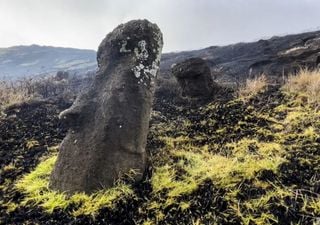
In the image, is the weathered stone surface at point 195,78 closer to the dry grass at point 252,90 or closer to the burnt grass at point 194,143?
the burnt grass at point 194,143

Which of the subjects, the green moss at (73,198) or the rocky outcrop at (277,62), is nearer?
the green moss at (73,198)

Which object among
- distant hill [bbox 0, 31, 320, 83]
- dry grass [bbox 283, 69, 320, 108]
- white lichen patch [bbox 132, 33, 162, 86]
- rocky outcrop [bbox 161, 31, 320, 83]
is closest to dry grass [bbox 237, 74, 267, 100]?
dry grass [bbox 283, 69, 320, 108]

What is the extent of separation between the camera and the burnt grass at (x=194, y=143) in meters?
4.29

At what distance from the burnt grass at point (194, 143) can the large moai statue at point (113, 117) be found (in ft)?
1.29

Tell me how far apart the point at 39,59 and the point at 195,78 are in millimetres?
54741

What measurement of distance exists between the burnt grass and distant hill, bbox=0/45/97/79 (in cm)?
4103

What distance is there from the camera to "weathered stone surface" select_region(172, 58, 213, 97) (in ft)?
31.9

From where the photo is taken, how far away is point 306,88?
26.1ft

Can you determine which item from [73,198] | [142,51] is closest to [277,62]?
[142,51]

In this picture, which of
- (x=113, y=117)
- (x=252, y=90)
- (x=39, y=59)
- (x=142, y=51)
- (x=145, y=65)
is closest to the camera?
(x=113, y=117)

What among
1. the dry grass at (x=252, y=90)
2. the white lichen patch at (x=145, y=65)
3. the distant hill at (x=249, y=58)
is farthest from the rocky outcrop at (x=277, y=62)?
the white lichen patch at (x=145, y=65)

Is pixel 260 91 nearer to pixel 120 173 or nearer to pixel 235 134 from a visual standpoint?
pixel 235 134

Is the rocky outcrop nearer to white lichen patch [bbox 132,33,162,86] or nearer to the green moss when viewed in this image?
white lichen patch [bbox 132,33,162,86]

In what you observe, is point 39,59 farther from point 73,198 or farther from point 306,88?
point 73,198
